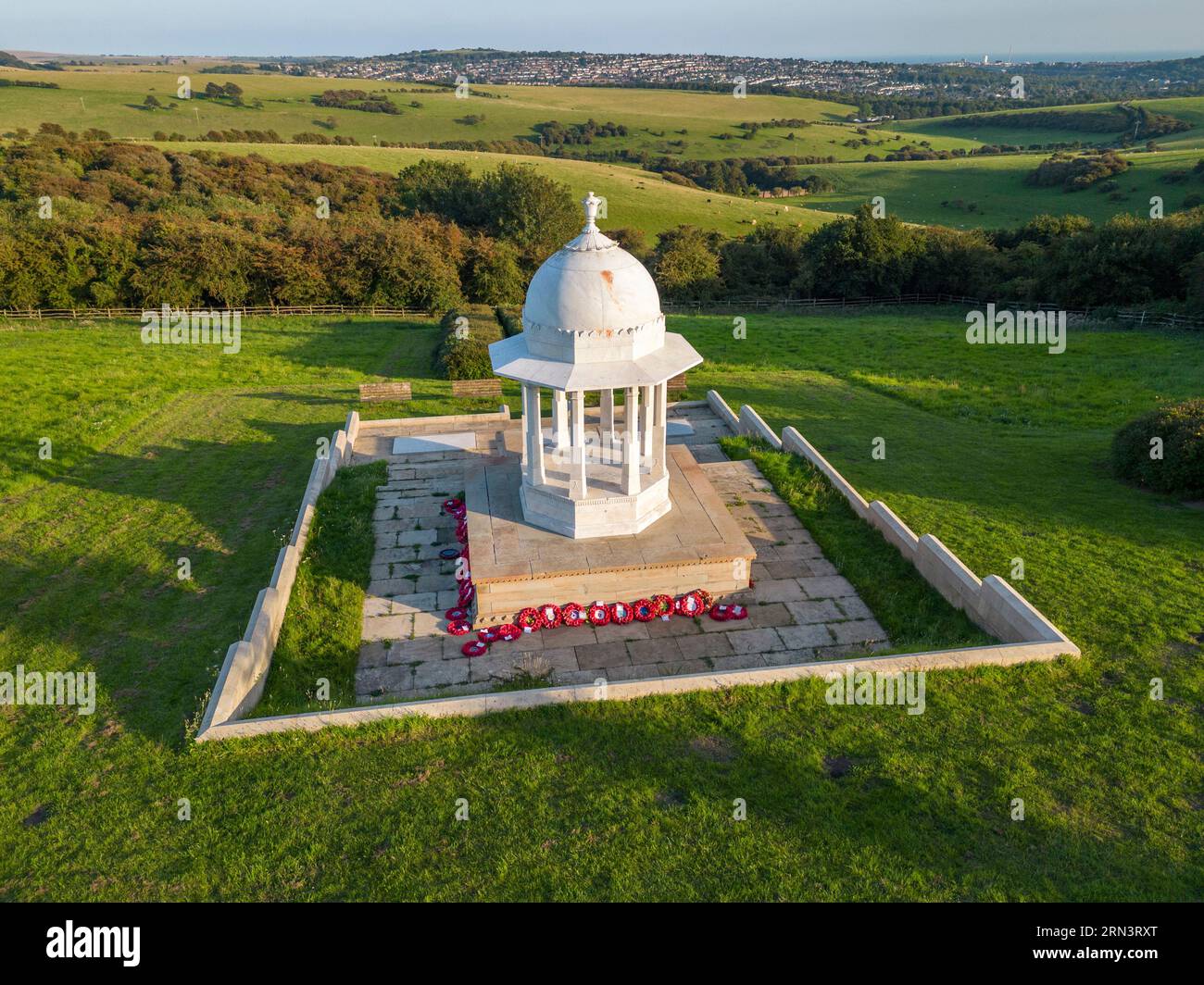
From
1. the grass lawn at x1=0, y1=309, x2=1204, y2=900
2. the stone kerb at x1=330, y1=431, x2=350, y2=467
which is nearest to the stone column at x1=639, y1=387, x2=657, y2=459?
the grass lawn at x1=0, y1=309, x2=1204, y2=900

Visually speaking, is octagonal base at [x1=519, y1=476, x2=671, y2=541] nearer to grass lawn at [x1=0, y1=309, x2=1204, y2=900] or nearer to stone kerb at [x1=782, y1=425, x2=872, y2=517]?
grass lawn at [x1=0, y1=309, x2=1204, y2=900]

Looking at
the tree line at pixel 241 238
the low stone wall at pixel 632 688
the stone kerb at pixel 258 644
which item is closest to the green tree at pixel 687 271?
the tree line at pixel 241 238

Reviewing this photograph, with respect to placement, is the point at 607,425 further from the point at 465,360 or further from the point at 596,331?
the point at 465,360

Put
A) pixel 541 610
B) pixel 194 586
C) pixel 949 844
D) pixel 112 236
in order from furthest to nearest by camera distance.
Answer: pixel 112 236, pixel 194 586, pixel 541 610, pixel 949 844

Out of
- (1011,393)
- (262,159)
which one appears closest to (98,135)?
(262,159)

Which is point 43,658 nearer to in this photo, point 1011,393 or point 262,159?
point 1011,393
